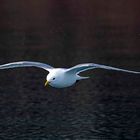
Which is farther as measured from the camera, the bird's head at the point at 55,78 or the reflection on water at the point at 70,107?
the reflection on water at the point at 70,107

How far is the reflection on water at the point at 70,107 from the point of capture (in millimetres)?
26669

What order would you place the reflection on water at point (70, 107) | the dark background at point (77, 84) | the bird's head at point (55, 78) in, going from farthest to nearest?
1. the dark background at point (77, 84)
2. the reflection on water at point (70, 107)
3. the bird's head at point (55, 78)

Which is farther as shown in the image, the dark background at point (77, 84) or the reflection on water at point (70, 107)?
the dark background at point (77, 84)

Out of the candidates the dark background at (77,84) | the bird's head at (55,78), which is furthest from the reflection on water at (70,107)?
the bird's head at (55,78)

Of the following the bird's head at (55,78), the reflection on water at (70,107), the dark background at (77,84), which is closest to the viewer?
the bird's head at (55,78)

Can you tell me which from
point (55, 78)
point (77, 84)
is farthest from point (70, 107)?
point (55, 78)

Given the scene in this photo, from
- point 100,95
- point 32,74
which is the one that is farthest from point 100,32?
point 100,95

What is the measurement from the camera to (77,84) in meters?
36.8

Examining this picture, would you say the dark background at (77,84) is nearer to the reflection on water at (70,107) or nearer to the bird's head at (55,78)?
the reflection on water at (70,107)

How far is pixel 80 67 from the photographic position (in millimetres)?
16531

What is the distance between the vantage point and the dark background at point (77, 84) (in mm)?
27516

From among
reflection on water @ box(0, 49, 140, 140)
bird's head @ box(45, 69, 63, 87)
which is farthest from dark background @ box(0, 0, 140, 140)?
bird's head @ box(45, 69, 63, 87)

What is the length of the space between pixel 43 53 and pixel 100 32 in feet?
28.0

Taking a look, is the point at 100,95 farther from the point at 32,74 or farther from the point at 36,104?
the point at 32,74
